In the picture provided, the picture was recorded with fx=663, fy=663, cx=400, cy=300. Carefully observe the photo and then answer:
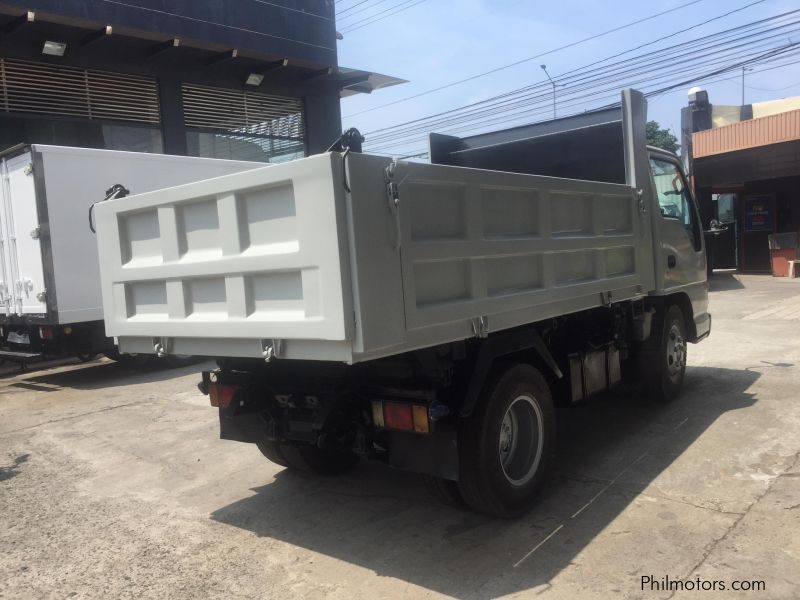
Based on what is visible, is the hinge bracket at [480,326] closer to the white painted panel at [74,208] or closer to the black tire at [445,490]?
the black tire at [445,490]

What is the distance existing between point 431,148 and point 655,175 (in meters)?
2.12

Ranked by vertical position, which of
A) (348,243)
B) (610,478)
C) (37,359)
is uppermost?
(348,243)

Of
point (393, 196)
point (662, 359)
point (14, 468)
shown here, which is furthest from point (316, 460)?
point (662, 359)

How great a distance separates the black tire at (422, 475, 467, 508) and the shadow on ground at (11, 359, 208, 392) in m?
6.50

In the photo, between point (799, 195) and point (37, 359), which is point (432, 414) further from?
point (799, 195)

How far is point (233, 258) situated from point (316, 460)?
2041 mm

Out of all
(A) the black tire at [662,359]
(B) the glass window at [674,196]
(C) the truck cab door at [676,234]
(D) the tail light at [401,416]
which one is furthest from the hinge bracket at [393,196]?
(A) the black tire at [662,359]

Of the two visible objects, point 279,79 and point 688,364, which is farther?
point 279,79

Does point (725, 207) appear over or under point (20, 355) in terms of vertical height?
over

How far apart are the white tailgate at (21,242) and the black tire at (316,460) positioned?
5620 millimetres

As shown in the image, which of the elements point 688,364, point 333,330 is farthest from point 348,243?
point 688,364

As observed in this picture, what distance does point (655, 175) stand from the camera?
20.1 ft

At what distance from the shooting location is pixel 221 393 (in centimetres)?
446

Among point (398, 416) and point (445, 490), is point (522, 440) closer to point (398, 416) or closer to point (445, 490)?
point (445, 490)
